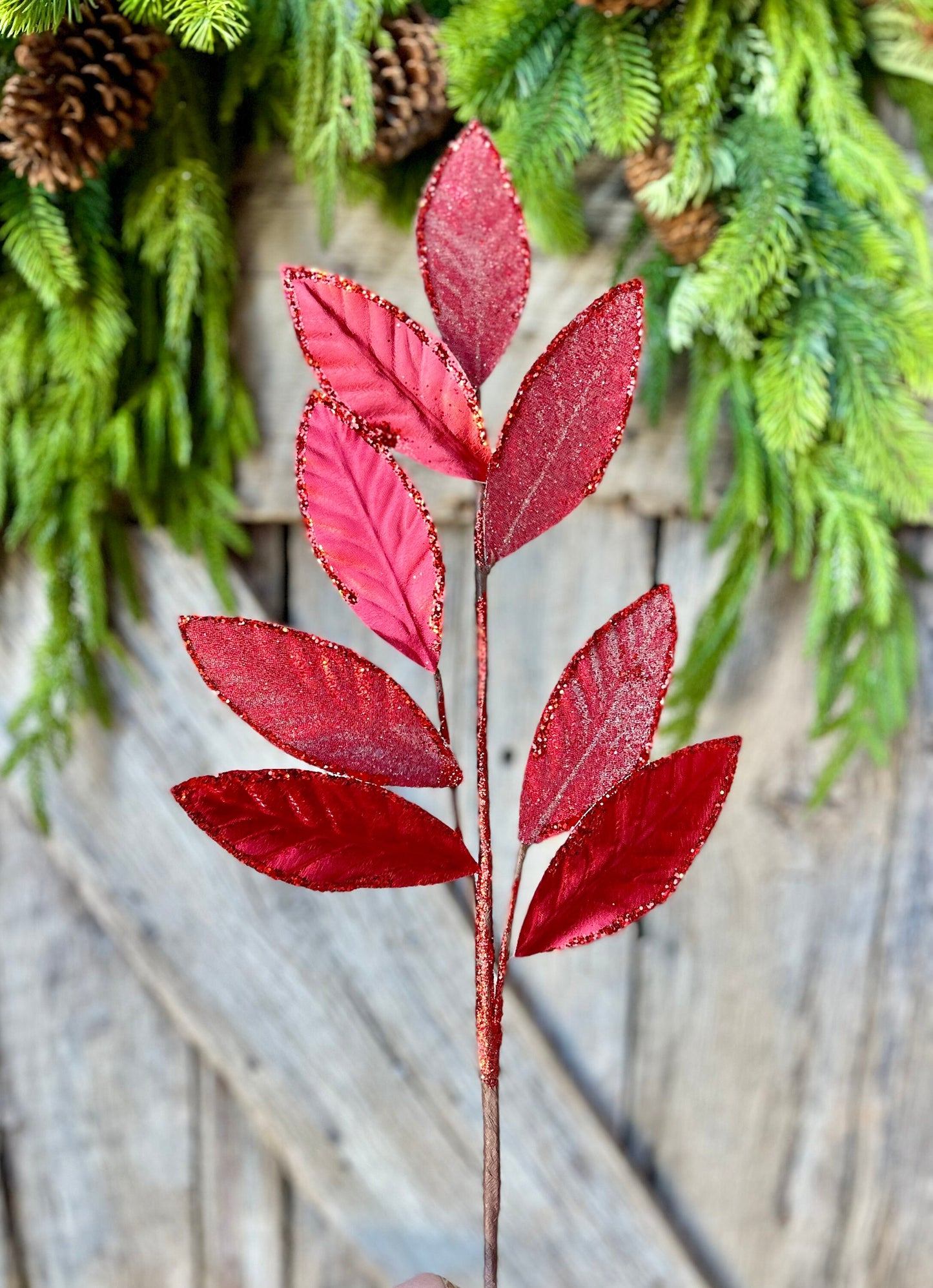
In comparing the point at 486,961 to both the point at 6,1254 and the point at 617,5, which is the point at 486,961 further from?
the point at 6,1254

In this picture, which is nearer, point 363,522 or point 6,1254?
point 363,522

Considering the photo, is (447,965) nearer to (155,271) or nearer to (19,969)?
(19,969)

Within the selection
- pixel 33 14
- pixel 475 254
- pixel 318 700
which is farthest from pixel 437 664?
pixel 33 14

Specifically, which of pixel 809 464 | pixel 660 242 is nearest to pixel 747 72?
pixel 660 242

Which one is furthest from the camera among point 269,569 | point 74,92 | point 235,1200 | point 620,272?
point 235,1200

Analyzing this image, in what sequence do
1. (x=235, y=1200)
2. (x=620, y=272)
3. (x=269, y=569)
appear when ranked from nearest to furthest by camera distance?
1. (x=620, y=272)
2. (x=269, y=569)
3. (x=235, y=1200)

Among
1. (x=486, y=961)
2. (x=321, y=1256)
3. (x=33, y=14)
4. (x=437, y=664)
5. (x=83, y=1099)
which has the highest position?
(x=33, y=14)
